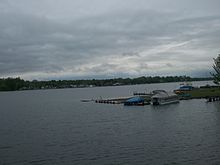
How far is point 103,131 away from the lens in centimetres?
5553

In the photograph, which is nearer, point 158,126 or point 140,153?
point 140,153

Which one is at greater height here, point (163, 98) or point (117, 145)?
point (163, 98)

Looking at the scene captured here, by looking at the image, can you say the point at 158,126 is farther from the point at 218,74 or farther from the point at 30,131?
the point at 218,74

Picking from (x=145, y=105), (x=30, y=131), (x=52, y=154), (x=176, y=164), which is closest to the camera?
(x=176, y=164)

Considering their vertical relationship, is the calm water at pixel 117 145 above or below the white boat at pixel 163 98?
below

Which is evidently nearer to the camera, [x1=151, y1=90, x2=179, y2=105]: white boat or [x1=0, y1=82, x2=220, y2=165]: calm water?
[x1=0, y1=82, x2=220, y2=165]: calm water

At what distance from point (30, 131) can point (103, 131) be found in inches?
541

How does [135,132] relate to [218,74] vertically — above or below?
below

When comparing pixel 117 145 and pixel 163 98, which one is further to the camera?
pixel 163 98

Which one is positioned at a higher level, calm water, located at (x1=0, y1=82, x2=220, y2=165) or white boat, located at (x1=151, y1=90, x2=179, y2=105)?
white boat, located at (x1=151, y1=90, x2=179, y2=105)

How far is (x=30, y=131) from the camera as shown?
60031 mm

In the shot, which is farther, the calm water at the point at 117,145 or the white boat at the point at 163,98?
the white boat at the point at 163,98

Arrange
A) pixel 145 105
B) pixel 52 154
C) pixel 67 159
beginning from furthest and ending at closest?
pixel 145 105 → pixel 52 154 → pixel 67 159

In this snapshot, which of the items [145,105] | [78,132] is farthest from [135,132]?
[145,105]
